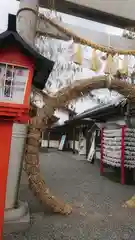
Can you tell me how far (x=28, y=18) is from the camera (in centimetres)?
450

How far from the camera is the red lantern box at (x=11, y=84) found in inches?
89.9

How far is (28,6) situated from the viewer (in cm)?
450

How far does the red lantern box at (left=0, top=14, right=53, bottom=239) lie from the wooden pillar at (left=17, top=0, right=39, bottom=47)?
207 cm

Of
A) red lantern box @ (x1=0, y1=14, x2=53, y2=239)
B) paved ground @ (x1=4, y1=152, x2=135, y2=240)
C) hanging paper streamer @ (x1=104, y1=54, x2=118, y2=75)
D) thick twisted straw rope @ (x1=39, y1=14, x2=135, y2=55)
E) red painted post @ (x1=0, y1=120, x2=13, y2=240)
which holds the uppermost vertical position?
thick twisted straw rope @ (x1=39, y1=14, x2=135, y2=55)

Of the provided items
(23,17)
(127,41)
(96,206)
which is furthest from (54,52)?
(96,206)

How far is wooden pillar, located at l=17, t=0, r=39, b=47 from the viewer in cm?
443

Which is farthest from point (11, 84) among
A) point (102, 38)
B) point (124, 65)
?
point (102, 38)

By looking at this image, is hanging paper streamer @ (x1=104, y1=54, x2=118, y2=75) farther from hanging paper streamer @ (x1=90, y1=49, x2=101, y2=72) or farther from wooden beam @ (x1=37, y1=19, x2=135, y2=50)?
wooden beam @ (x1=37, y1=19, x2=135, y2=50)

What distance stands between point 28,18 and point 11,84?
2706 millimetres

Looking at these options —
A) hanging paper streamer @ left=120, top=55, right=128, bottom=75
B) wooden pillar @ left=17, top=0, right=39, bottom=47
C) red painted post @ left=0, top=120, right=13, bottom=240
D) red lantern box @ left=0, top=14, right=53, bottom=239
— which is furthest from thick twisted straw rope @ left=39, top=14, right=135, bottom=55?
red painted post @ left=0, top=120, right=13, bottom=240

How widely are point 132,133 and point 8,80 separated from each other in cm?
602

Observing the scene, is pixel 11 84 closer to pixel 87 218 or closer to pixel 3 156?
pixel 3 156

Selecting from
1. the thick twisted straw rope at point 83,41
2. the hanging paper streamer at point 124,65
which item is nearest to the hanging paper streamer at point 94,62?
the thick twisted straw rope at point 83,41

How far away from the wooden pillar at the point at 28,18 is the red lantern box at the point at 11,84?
2070 millimetres
